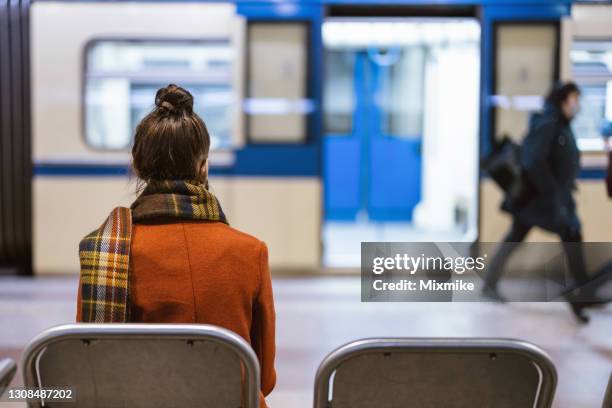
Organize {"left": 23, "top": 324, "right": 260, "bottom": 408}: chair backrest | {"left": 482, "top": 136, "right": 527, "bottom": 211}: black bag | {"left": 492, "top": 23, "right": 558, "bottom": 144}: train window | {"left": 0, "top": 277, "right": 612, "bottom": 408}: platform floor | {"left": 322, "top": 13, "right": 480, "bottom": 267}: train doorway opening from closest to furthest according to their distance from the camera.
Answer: {"left": 23, "top": 324, "right": 260, "bottom": 408}: chair backrest
{"left": 0, "top": 277, "right": 612, "bottom": 408}: platform floor
{"left": 482, "top": 136, "right": 527, "bottom": 211}: black bag
{"left": 492, "top": 23, "right": 558, "bottom": 144}: train window
{"left": 322, "top": 13, "right": 480, "bottom": 267}: train doorway opening

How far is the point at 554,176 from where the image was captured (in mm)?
5324

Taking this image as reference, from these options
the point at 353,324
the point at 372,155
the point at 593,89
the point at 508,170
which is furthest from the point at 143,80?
the point at 372,155

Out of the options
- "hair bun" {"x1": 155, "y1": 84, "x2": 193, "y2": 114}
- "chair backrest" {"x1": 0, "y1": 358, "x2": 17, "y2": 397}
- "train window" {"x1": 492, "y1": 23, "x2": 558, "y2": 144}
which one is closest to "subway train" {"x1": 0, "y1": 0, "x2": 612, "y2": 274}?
"train window" {"x1": 492, "y1": 23, "x2": 558, "y2": 144}

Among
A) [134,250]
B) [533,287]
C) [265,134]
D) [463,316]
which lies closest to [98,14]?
[265,134]

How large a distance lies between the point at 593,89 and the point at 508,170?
2.74 ft

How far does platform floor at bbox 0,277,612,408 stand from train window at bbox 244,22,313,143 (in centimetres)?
126

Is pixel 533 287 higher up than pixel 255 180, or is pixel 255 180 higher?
pixel 255 180

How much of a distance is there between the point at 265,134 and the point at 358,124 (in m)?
3.44

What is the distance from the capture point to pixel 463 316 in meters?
5.46

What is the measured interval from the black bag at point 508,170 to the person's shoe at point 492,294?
611mm

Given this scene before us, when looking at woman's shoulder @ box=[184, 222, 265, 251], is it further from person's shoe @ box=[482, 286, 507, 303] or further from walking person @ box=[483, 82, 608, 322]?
person's shoe @ box=[482, 286, 507, 303]

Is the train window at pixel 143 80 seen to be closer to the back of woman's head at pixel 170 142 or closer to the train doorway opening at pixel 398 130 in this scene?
the train doorway opening at pixel 398 130

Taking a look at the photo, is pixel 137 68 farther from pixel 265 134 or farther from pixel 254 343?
pixel 254 343

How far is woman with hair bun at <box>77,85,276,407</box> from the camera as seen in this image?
5.89 feet
